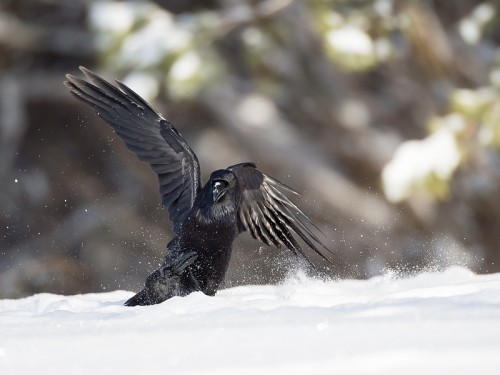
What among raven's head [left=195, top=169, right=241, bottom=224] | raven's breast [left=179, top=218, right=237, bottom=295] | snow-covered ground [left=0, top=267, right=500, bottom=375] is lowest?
snow-covered ground [left=0, top=267, right=500, bottom=375]

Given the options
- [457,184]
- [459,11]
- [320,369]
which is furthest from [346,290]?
[459,11]

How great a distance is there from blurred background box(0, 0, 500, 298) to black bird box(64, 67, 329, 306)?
2781 millimetres

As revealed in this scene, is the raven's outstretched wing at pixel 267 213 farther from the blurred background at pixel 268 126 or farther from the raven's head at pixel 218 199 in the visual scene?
the blurred background at pixel 268 126

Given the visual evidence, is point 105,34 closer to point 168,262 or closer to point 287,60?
point 287,60

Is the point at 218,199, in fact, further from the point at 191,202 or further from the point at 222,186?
the point at 191,202

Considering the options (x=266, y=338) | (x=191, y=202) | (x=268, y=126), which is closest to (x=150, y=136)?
(x=191, y=202)

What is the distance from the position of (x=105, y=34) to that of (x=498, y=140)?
298cm

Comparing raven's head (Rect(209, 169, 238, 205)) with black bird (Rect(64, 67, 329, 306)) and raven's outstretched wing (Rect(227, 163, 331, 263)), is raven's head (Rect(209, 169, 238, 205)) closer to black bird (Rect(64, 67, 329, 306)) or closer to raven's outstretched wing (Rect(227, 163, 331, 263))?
black bird (Rect(64, 67, 329, 306))

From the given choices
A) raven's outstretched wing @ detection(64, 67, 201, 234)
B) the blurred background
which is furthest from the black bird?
the blurred background

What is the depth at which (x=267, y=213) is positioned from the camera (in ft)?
13.3

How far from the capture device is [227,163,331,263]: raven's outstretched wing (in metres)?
3.95

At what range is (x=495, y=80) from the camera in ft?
24.0

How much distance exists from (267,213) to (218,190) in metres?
0.47

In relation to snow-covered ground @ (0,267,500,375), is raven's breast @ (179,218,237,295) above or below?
above
